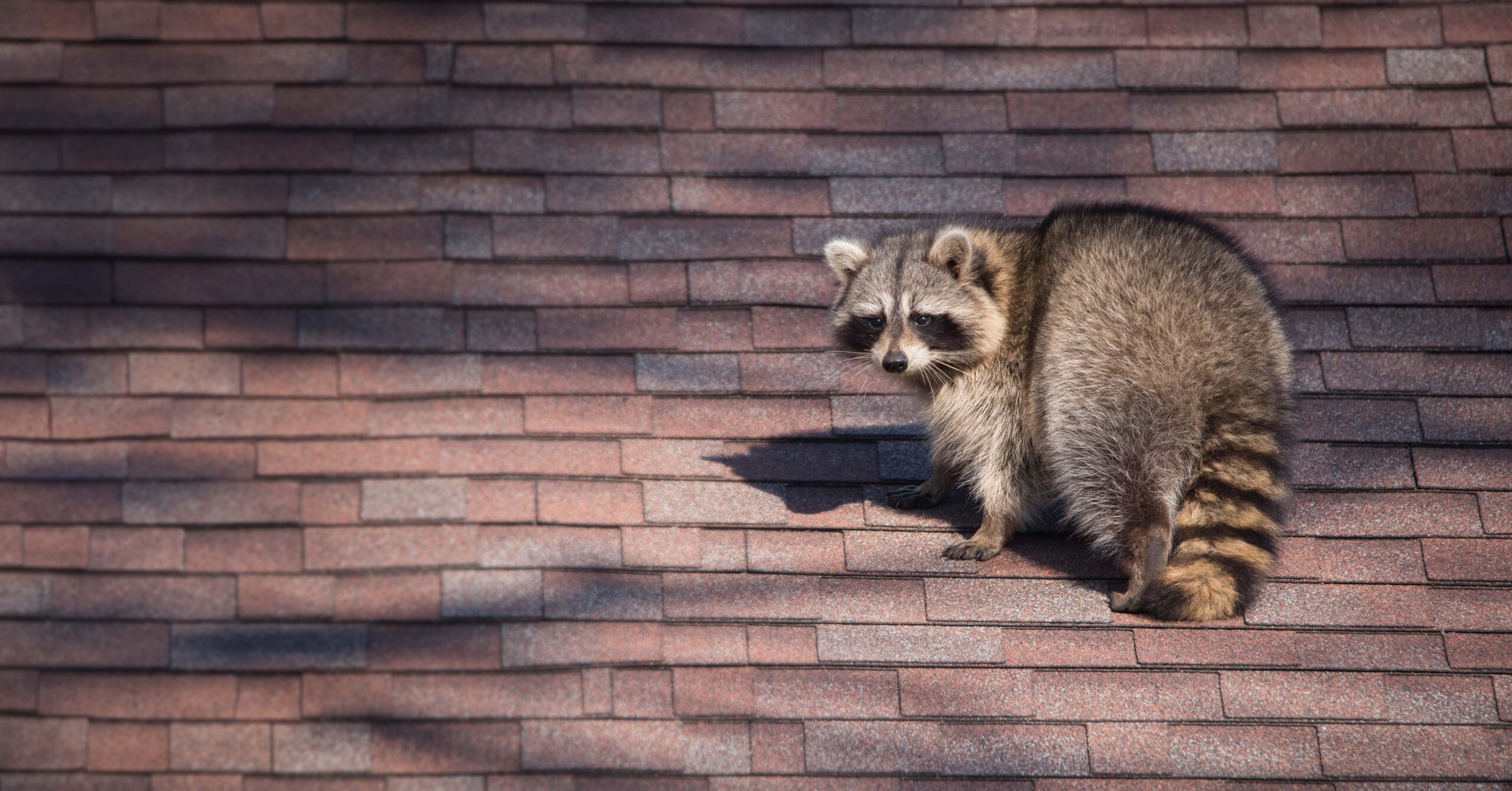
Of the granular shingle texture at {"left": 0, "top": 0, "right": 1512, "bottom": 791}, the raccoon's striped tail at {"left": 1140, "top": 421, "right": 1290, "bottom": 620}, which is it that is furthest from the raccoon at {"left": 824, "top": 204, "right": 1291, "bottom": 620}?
the granular shingle texture at {"left": 0, "top": 0, "right": 1512, "bottom": 791}

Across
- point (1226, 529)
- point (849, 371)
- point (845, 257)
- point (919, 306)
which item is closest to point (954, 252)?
point (919, 306)

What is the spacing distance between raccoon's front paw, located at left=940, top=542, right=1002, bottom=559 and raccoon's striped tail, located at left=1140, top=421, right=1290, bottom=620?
0.45 metres

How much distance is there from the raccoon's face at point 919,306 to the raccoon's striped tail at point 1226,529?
775mm

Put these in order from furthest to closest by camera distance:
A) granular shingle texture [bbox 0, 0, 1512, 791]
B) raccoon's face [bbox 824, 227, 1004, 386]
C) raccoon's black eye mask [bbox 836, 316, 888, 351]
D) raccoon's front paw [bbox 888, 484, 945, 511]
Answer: raccoon's black eye mask [bbox 836, 316, 888, 351] → raccoon's face [bbox 824, 227, 1004, 386] → raccoon's front paw [bbox 888, 484, 945, 511] → granular shingle texture [bbox 0, 0, 1512, 791]

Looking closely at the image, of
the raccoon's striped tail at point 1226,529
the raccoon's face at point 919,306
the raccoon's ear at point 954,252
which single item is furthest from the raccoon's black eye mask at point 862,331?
the raccoon's striped tail at point 1226,529

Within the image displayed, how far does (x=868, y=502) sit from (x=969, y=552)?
334 mm

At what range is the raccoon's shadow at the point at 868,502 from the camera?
3.42 metres

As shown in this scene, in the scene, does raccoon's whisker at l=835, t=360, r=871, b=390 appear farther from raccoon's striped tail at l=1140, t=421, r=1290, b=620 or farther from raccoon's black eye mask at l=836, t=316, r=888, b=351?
raccoon's striped tail at l=1140, t=421, r=1290, b=620

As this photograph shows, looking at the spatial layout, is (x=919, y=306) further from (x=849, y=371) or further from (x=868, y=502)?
(x=868, y=502)

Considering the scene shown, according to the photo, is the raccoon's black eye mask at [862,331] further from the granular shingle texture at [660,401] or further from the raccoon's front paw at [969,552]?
the raccoon's front paw at [969,552]

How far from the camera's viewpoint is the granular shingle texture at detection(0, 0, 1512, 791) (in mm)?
3051

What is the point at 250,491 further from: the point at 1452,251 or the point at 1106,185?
the point at 1452,251

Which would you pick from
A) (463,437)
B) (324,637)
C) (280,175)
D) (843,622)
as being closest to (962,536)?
(843,622)

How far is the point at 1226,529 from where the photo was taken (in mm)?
3197
